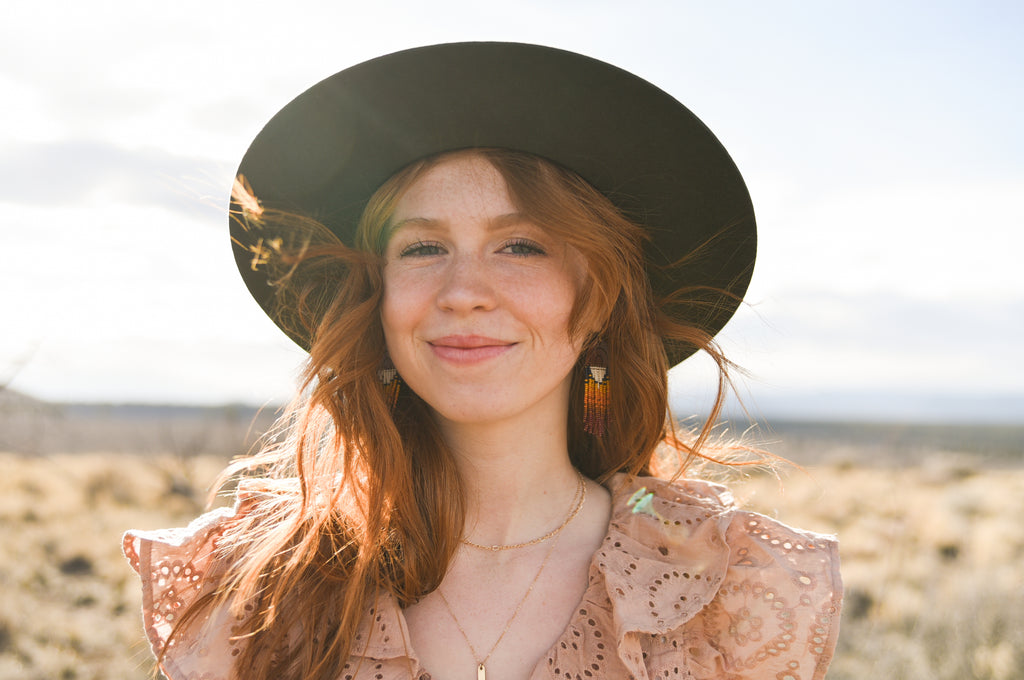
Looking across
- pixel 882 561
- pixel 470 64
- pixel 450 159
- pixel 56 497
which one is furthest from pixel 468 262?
pixel 56 497

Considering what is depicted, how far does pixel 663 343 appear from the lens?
258cm

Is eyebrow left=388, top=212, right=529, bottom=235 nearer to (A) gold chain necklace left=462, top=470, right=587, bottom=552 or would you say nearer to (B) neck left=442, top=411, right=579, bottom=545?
(B) neck left=442, top=411, right=579, bottom=545

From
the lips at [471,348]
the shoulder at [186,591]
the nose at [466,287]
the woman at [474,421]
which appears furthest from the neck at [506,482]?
the shoulder at [186,591]

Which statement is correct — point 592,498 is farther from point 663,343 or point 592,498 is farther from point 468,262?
point 468,262

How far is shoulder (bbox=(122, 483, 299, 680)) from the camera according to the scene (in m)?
1.94

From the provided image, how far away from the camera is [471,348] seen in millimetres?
2025

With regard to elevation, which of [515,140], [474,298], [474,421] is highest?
[515,140]

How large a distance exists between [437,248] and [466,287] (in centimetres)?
19

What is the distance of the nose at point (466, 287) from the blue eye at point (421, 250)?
0.09 meters

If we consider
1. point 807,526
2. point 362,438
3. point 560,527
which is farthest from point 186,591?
point 807,526

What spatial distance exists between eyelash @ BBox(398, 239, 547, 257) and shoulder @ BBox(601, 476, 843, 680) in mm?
841

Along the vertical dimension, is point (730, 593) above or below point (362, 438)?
below

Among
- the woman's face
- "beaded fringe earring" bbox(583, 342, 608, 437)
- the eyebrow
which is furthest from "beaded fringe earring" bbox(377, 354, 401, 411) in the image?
"beaded fringe earring" bbox(583, 342, 608, 437)

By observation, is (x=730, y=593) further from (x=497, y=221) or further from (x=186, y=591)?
(x=186, y=591)
